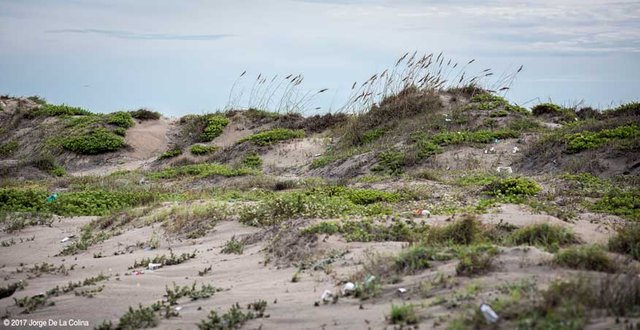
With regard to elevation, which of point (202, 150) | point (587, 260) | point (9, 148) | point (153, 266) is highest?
point (587, 260)

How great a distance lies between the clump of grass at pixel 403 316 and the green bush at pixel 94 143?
57.2ft

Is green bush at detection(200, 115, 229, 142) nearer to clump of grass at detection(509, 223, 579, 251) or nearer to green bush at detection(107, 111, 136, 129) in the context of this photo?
green bush at detection(107, 111, 136, 129)

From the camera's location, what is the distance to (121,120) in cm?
2242

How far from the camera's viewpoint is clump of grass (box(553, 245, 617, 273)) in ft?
18.1

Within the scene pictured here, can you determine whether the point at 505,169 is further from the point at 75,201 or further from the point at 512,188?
the point at 75,201

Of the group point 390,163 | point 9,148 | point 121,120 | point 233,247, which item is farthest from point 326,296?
point 9,148

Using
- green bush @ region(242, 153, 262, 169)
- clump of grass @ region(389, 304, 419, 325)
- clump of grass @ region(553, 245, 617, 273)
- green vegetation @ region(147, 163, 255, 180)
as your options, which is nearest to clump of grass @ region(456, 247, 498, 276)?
clump of grass @ region(553, 245, 617, 273)

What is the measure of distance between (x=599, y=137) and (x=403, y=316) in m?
9.86

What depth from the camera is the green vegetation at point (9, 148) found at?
2278 centimetres

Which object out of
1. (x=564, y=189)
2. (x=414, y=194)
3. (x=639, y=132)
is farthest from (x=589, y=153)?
(x=414, y=194)

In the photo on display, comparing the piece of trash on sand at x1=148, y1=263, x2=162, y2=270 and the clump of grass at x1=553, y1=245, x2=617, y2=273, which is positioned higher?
the clump of grass at x1=553, y1=245, x2=617, y2=273

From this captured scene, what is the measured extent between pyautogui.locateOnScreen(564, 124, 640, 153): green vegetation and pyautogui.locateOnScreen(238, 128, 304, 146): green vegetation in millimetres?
8042

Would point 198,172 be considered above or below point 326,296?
below

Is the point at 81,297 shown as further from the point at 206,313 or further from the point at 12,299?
the point at 206,313
